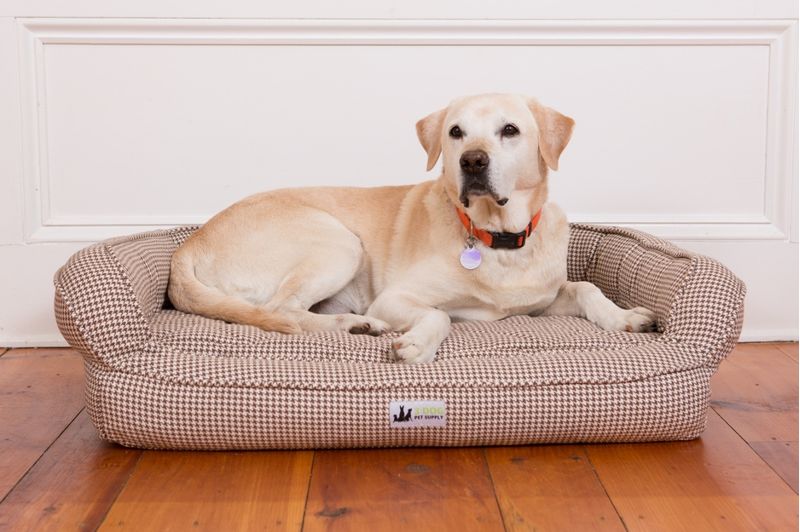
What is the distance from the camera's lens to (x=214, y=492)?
84.2 inches

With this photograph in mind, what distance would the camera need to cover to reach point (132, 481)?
221 cm

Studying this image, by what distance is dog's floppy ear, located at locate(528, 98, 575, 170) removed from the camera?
2920 millimetres

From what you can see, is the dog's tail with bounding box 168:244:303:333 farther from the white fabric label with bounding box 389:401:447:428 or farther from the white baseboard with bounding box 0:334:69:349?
the white baseboard with bounding box 0:334:69:349

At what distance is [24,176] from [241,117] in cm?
103

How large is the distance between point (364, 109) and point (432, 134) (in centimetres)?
91

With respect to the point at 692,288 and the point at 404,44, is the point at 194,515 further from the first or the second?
the point at 404,44

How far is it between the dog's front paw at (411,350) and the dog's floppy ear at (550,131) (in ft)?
2.72

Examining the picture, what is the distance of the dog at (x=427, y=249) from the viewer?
2850mm

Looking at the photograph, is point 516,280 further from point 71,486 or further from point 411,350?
point 71,486

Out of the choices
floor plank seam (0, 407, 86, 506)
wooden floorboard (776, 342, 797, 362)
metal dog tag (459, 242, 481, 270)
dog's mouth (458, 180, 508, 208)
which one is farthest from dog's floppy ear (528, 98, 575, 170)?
floor plank seam (0, 407, 86, 506)

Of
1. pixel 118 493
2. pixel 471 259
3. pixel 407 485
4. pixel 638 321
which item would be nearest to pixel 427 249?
pixel 471 259

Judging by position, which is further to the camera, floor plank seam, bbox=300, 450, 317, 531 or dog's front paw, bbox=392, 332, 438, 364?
dog's front paw, bbox=392, 332, 438, 364

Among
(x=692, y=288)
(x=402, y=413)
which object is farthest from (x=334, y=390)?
(x=692, y=288)

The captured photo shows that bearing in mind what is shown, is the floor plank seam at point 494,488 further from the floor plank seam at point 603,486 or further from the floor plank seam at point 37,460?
the floor plank seam at point 37,460
